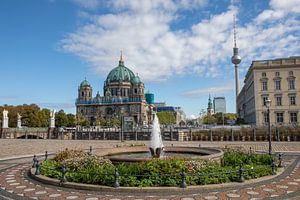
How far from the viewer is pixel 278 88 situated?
2309 inches

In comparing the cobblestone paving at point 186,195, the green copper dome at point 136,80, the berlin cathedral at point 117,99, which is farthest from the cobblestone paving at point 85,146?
the green copper dome at point 136,80

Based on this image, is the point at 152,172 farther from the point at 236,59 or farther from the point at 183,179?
the point at 236,59

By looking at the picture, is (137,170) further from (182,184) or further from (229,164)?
Answer: (229,164)

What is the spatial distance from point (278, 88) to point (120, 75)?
11138 cm

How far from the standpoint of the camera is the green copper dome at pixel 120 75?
526 feet

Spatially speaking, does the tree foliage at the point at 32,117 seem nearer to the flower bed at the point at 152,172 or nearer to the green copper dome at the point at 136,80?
the green copper dome at the point at 136,80

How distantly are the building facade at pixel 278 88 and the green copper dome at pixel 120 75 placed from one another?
106m

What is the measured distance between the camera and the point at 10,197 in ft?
32.7

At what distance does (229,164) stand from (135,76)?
150732 mm

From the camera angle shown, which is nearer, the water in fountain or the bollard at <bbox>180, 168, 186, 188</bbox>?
the bollard at <bbox>180, 168, 186, 188</bbox>

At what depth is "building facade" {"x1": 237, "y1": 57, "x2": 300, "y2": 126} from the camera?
57.4 meters

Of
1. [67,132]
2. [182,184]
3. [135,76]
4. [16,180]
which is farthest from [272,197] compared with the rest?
[135,76]

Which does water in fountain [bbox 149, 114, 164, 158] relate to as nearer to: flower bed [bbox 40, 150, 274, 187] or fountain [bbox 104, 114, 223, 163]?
fountain [bbox 104, 114, 223, 163]

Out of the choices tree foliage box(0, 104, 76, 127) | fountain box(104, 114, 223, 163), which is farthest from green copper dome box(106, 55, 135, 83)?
fountain box(104, 114, 223, 163)
